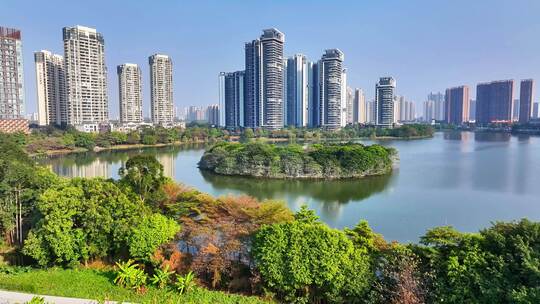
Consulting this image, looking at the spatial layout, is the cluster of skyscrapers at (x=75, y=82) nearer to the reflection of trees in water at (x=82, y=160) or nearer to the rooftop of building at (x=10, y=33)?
the rooftop of building at (x=10, y=33)

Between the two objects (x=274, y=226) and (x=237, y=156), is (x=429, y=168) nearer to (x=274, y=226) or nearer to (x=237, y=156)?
(x=237, y=156)

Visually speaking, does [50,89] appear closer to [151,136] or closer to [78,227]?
[151,136]

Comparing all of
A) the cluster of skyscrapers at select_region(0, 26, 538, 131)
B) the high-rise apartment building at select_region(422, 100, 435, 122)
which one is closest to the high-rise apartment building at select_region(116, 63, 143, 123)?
Result: the cluster of skyscrapers at select_region(0, 26, 538, 131)

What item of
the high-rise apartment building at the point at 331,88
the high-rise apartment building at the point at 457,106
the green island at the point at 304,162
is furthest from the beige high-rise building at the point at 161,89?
the high-rise apartment building at the point at 457,106

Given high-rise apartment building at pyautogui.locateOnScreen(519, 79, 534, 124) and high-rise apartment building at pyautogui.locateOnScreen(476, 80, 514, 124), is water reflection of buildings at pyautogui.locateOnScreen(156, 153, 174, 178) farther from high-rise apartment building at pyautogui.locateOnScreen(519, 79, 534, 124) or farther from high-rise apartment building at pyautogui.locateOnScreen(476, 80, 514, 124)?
high-rise apartment building at pyautogui.locateOnScreen(476, 80, 514, 124)

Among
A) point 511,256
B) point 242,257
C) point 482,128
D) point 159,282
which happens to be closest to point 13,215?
point 159,282

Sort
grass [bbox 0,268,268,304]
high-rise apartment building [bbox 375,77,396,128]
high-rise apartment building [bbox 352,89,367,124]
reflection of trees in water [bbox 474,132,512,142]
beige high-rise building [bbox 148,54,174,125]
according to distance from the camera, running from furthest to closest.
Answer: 1. high-rise apartment building [bbox 352,89,367,124]
2. high-rise apartment building [bbox 375,77,396,128]
3. beige high-rise building [bbox 148,54,174,125]
4. reflection of trees in water [bbox 474,132,512,142]
5. grass [bbox 0,268,268,304]

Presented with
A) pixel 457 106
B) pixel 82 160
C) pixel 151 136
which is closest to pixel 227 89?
pixel 151 136
